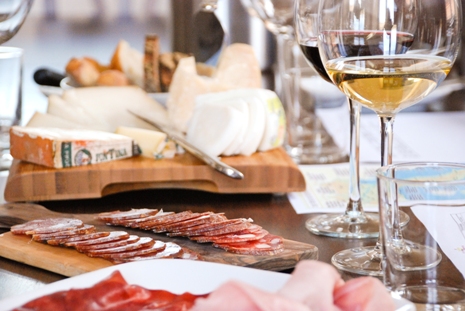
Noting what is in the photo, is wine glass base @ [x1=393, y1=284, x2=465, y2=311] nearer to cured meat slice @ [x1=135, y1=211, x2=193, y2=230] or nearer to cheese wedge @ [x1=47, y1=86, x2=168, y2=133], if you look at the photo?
cured meat slice @ [x1=135, y1=211, x2=193, y2=230]

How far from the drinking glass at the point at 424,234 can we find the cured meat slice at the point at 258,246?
0.15 metres

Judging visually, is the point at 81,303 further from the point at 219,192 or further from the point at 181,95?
the point at 181,95

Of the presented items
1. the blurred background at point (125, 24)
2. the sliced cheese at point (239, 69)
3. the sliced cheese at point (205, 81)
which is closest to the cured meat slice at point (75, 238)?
the sliced cheese at point (205, 81)

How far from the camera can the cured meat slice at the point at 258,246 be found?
2.34 feet

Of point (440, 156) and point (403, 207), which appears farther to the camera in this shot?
point (440, 156)

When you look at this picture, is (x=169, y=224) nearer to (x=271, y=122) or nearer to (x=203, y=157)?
(x=203, y=157)

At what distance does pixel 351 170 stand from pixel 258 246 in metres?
0.24

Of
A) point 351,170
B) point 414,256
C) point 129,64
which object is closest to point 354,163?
point 351,170

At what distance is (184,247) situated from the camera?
0.74m

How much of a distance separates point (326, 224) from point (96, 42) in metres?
1.92

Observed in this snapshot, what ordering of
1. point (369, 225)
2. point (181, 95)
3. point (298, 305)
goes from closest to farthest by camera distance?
1. point (298, 305)
2. point (369, 225)
3. point (181, 95)

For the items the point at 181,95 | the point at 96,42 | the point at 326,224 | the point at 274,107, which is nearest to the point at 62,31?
the point at 96,42

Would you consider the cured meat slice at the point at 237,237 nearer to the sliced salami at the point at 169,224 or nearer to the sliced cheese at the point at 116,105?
the sliced salami at the point at 169,224

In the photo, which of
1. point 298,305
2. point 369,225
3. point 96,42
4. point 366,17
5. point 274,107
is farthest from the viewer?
point 96,42
